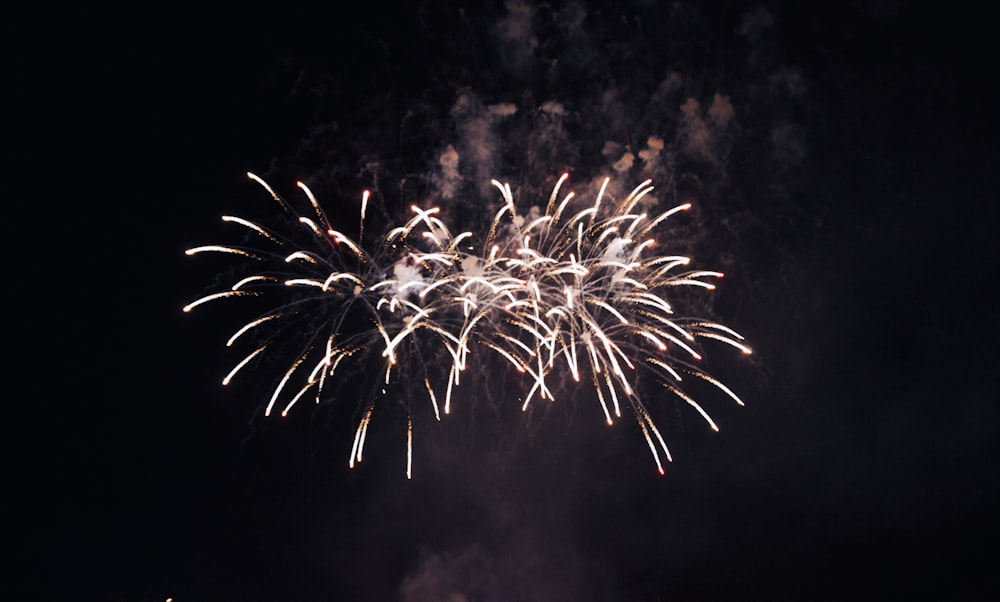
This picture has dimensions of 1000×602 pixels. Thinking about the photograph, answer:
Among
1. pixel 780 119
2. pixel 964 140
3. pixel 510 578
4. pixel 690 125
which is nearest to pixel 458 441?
pixel 510 578

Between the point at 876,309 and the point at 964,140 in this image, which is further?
the point at 876,309

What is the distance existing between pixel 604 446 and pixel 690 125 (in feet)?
29.6

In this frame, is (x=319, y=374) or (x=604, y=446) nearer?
(x=319, y=374)

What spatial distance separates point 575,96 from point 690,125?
8.35ft

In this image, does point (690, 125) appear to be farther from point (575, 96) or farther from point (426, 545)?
Result: point (426, 545)

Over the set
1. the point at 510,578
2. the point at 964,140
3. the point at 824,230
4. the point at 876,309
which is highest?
the point at 964,140

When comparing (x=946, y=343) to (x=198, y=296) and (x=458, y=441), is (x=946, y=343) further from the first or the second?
(x=198, y=296)

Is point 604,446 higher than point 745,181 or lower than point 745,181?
lower

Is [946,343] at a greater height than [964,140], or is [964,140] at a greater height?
[964,140]

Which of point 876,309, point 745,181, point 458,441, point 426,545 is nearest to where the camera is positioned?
point 745,181

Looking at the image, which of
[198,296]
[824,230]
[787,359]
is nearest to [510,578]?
[787,359]

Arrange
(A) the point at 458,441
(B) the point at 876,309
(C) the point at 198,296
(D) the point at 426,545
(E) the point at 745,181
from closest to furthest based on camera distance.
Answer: (E) the point at 745,181 < (C) the point at 198,296 < (B) the point at 876,309 < (A) the point at 458,441 < (D) the point at 426,545

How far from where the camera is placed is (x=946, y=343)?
47.6ft

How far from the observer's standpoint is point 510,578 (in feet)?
58.6
